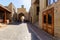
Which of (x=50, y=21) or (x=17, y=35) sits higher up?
(x=50, y=21)

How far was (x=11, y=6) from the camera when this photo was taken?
133ft

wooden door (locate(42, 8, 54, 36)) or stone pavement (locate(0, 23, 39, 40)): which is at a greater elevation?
wooden door (locate(42, 8, 54, 36))

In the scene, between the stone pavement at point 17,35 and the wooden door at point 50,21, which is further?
the wooden door at point 50,21

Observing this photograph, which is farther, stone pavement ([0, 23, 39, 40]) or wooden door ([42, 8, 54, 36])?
wooden door ([42, 8, 54, 36])

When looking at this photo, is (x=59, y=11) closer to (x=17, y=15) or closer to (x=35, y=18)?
(x=35, y=18)

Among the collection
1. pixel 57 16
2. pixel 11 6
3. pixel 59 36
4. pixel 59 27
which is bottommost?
pixel 59 36

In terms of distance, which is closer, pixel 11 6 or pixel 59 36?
pixel 59 36

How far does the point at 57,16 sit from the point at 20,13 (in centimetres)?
4034

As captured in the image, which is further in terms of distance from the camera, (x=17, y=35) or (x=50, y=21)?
(x=50, y=21)

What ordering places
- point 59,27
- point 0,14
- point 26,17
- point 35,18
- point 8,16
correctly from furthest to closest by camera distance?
point 26,17, point 8,16, point 0,14, point 35,18, point 59,27

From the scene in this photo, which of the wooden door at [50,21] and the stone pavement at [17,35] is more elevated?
the wooden door at [50,21]

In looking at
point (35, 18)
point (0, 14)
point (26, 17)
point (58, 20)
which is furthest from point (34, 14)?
point (58, 20)

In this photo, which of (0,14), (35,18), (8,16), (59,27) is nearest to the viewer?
(59,27)

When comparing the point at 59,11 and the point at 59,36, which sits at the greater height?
the point at 59,11
